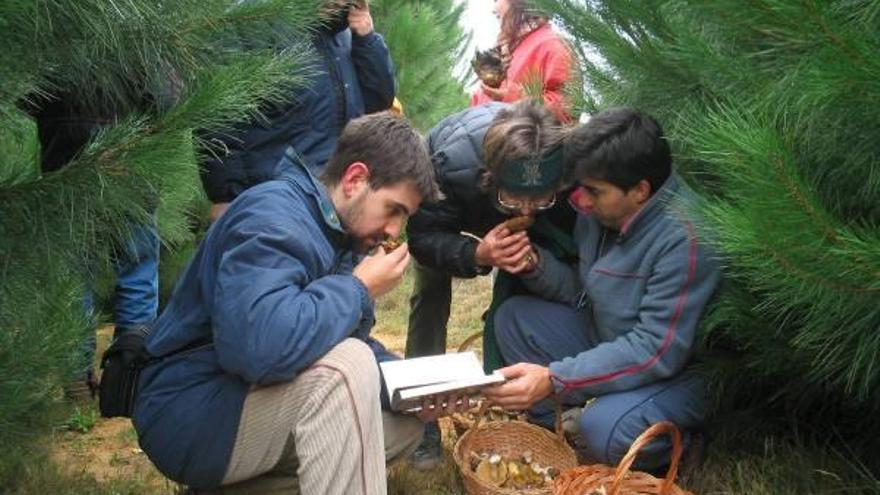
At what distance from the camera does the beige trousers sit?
1.70m

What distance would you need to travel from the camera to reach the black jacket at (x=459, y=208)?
256cm

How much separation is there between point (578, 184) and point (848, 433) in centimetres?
95

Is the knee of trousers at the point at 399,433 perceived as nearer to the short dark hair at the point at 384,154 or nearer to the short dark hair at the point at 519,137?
the short dark hair at the point at 384,154

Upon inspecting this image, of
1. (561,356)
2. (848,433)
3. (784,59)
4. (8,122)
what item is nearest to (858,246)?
(784,59)

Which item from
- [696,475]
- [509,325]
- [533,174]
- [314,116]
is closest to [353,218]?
[533,174]

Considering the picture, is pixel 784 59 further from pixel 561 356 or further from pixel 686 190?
pixel 561 356

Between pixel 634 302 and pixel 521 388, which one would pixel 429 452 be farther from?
pixel 634 302

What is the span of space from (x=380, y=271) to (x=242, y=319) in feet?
1.24

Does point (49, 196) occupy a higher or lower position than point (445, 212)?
higher

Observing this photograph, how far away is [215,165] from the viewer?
274 centimetres

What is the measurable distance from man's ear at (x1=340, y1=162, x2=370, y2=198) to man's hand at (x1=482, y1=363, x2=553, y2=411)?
0.59 meters

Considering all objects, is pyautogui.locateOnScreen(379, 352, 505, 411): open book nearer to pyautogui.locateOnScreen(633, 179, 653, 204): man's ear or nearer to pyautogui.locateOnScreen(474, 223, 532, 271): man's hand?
pyautogui.locateOnScreen(474, 223, 532, 271): man's hand

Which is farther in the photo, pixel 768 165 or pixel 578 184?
pixel 578 184

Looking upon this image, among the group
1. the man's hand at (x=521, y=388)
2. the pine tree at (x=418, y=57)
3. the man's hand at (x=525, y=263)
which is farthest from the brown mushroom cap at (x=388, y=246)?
the pine tree at (x=418, y=57)
